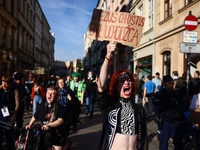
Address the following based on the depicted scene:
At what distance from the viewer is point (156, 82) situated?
9.15 metres

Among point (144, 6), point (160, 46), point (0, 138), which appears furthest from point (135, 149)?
point (144, 6)

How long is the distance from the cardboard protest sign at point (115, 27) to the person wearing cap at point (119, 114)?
55cm

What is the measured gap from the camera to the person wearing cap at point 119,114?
2.13 meters

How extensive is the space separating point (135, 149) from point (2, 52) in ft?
65.9

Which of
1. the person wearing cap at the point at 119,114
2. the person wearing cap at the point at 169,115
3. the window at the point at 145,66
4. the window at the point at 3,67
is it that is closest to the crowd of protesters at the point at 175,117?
the person wearing cap at the point at 169,115

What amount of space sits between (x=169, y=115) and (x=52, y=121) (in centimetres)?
216

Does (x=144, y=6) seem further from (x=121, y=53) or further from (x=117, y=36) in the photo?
(x=117, y=36)

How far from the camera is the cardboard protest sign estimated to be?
2.71m

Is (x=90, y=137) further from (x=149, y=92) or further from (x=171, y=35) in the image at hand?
(x=171, y=35)

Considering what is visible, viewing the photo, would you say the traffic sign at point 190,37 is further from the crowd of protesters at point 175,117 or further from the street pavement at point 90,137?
the street pavement at point 90,137

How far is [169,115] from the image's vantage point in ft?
12.2

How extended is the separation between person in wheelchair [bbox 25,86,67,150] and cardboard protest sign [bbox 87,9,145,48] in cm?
120

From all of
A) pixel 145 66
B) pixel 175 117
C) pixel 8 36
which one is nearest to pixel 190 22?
pixel 175 117

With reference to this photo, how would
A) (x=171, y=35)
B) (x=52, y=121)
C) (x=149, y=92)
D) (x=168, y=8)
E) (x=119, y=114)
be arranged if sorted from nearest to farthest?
(x=119, y=114), (x=52, y=121), (x=149, y=92), (x=171, y=35), (x=168, y=8)
